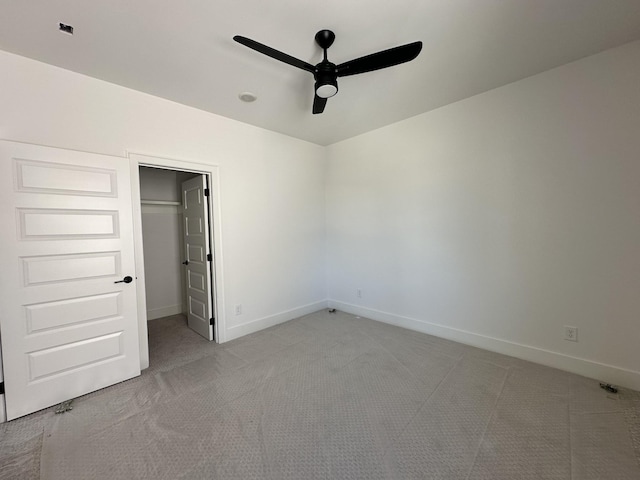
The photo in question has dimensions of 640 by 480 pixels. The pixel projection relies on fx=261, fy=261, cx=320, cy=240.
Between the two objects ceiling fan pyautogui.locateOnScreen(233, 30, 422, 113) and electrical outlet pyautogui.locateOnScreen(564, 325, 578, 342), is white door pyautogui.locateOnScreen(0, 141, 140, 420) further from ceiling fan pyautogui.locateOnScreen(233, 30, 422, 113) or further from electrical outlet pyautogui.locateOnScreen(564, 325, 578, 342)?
electrical outlet pyautogui.locateOnScreen(564, 325, 578, 342)

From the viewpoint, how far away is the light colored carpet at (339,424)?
152 cm

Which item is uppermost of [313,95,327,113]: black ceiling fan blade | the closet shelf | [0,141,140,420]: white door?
[313,95,327,113]: black ceiling fan blade

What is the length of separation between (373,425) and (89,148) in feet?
10.6

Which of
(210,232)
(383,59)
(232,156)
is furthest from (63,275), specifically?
(383,59)

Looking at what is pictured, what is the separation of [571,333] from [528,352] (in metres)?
0.41

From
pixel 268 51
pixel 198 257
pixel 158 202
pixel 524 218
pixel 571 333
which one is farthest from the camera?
pixel 158 202

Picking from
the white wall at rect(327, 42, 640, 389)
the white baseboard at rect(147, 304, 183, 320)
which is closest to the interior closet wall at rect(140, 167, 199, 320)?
the white baseboard at rect(147, 304, 183, 320)

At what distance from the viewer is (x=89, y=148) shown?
2.30 m

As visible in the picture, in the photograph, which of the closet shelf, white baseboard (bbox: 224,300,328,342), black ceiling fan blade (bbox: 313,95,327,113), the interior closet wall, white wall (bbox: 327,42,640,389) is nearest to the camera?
black ceiling fan blade (bbox: 313,95,327,113)

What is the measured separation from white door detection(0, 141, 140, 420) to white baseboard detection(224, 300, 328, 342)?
1066mm

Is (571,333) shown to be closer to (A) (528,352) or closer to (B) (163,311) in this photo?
(A) (528,352)

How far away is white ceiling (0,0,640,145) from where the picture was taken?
165cm

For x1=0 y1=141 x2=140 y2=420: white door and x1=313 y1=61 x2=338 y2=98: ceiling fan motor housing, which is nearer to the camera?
x1=313 y1=61 x2=338 y2=98: ceiling fan motor housing

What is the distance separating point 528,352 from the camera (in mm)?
2635
